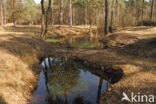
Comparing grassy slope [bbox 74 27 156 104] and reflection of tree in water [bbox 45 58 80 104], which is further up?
grassy slope [bbox 74 27 156 104]

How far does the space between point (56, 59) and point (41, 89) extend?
4.01 m

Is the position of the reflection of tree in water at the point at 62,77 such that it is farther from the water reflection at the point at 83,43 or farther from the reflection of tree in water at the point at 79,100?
the water reflection at the point at 83,43

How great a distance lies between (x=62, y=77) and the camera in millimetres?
6574

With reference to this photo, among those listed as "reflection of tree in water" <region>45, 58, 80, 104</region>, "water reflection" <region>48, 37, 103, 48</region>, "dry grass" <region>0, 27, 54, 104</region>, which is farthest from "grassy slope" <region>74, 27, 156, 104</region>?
"water reflection" <region>48, 37, 103, 48</region>

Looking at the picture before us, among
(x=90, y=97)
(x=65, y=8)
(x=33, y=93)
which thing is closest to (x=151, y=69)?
(x=90, y=97)

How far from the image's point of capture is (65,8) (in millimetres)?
49562

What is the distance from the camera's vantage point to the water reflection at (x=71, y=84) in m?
4.92

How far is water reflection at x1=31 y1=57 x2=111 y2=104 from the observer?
4918 mm

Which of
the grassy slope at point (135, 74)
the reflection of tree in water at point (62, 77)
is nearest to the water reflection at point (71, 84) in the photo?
the reflection of tree in water at point (62, 77)

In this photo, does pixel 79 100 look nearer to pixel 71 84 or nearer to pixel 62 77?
pixel 71 84

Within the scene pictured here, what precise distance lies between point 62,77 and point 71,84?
788 mm

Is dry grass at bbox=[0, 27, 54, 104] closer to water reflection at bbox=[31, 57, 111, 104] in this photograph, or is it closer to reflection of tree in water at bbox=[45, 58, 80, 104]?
water reflection at bbox=[31, 57, 111, 104]

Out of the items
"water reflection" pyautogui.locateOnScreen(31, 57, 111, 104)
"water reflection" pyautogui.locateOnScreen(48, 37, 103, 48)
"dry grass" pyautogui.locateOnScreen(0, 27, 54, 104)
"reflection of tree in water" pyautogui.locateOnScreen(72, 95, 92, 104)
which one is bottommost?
"reflection of tree in water" pyautogui.locateOnScreen(72, 95, 92, 104)

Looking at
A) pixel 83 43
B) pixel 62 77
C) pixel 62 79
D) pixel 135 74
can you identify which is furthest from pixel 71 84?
pixel 83 43
